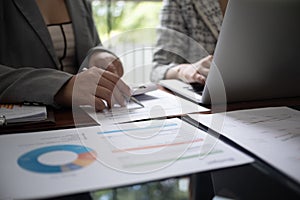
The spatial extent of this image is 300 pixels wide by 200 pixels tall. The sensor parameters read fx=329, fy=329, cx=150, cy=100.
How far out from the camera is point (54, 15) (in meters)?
1.13

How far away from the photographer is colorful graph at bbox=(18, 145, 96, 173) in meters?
0.42

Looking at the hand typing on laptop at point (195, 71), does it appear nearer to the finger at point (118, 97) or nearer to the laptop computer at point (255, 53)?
the laptop computer at point (255, 53)

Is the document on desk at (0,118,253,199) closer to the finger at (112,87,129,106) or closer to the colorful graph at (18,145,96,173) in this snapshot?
the colorful graph at (18,145,96,173)

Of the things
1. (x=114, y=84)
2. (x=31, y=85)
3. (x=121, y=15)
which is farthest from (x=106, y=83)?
(x=121, y=15)

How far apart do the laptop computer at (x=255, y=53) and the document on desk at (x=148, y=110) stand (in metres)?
0.05

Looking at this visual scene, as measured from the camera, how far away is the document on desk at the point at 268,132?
46cm

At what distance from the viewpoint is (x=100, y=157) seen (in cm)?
46

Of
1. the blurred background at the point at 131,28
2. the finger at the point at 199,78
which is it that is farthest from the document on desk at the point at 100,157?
the blurred background at the point at 131,28

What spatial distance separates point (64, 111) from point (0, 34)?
0.41 m

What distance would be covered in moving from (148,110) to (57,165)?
329mm

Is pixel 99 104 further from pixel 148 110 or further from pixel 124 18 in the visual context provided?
pixel 124 18

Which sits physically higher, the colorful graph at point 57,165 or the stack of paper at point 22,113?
the colorful graph at point 57,165

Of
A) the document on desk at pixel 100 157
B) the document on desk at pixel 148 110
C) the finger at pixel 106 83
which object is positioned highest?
the finger at pixel 106 83

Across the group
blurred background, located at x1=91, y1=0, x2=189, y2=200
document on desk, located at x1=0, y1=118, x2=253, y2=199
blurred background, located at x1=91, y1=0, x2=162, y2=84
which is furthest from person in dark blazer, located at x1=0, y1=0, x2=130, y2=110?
blurred background, located at x1=91, y1=0, x2=162, y2=84
